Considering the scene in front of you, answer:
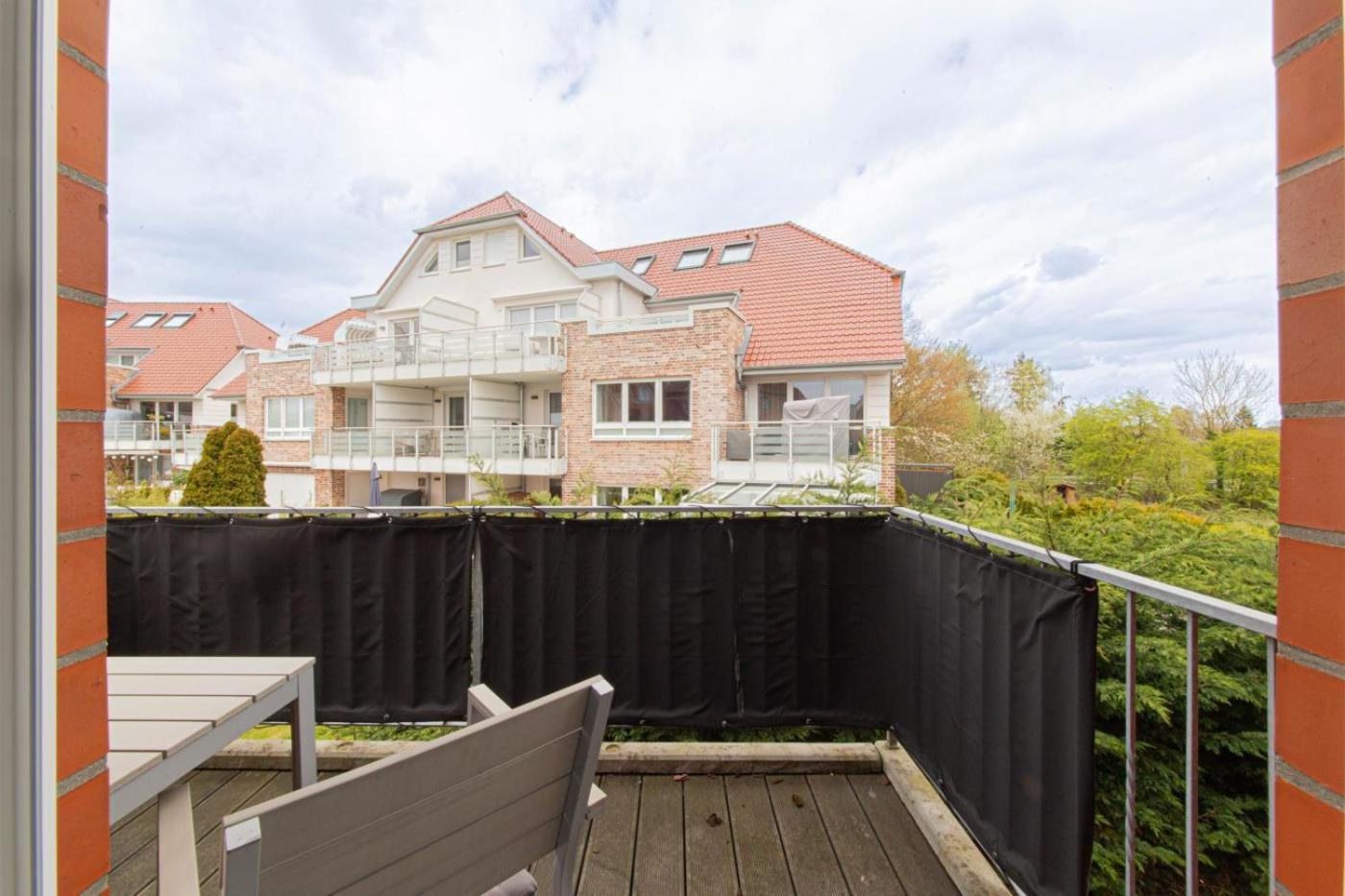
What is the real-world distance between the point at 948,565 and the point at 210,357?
410 inches

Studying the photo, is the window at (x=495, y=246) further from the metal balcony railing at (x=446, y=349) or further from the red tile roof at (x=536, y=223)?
the metal balcony railing at (x=446, y=349)

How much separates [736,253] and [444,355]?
816 centimetres

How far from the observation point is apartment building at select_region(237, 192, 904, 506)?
41.0ft

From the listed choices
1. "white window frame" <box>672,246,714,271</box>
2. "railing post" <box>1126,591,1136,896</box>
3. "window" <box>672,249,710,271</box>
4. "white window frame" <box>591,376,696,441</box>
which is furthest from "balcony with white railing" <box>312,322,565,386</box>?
"railing post" <box>1126,591,1136,896</box>

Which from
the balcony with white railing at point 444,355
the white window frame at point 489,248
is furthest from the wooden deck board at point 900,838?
the white window frame at point 489,248

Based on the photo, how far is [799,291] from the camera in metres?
14.7

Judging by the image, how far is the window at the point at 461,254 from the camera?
1659cm

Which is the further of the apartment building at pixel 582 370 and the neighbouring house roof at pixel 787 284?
the neighbouring house roof at pixel 787 284

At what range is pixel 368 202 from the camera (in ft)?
8.89

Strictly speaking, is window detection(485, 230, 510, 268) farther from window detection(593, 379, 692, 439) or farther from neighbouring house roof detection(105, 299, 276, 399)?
neighbouring house roof detection(105, 299, 276, 399)

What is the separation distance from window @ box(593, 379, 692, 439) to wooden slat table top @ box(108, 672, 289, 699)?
11.1m

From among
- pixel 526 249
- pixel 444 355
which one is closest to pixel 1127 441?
pixel 526 249

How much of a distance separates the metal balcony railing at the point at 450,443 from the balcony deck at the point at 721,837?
11.6 meters

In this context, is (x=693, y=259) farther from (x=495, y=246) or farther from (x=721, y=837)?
(x=721, y=837)
